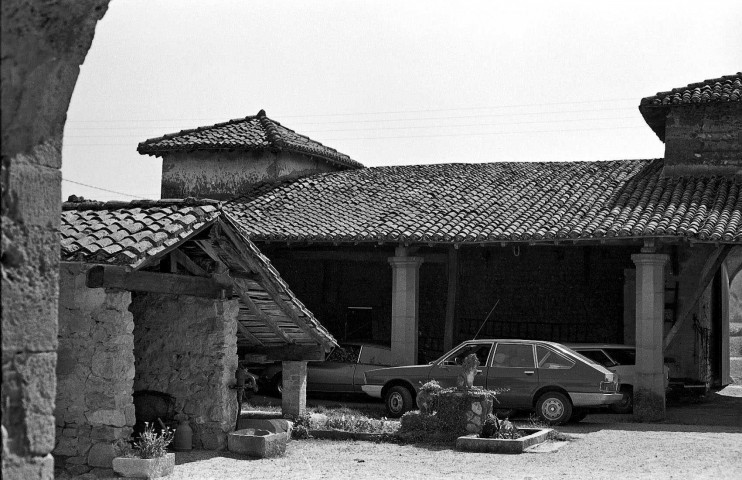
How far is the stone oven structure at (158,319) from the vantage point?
1010 centimetres

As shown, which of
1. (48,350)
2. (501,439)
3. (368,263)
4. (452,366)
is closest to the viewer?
(48,350)

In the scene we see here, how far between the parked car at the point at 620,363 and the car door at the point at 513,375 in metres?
2.09

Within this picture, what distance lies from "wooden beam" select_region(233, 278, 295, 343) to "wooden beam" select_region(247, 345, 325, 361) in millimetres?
137

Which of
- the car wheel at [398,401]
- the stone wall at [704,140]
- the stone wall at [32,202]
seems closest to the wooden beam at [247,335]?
the car wheel at [398,401]

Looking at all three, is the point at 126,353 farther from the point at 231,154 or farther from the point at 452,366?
the point at 231,154

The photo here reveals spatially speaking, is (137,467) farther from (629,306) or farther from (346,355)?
(629,306)

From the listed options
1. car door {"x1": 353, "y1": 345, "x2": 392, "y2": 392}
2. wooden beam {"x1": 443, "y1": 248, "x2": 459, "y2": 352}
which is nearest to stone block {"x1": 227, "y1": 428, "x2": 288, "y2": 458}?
car door {"x1": 353, "y1": 345, "x2": 392, "y2": 392}

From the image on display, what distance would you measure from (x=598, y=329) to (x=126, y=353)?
45.4ft

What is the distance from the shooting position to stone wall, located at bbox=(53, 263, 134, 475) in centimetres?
1007

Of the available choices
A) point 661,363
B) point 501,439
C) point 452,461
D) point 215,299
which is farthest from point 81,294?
point 661,363

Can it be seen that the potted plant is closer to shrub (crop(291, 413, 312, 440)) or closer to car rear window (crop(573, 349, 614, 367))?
shrub (crop(291, 413, 312, 440))

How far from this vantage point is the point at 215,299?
11.9 m

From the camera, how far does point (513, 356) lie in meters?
16.4

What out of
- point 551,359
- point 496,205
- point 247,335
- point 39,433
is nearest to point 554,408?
A: point 551,359
